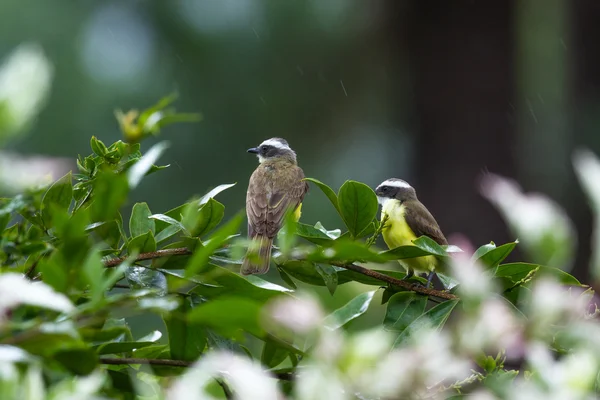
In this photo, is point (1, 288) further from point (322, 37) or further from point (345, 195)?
point (322, 37)

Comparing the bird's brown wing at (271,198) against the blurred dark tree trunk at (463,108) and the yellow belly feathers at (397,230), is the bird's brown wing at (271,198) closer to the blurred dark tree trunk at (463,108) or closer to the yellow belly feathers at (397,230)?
the yellow belly feathers at (397,230)

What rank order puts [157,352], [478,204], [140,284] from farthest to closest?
[478,204] → [157,352] → [140,284]

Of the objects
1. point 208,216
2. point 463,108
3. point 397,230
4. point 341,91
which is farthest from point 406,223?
point 341,91

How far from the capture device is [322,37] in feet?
23.4

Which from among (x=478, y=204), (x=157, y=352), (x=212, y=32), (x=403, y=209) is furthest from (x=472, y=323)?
(x=212, y=32)

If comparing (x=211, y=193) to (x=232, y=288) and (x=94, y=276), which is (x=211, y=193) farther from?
(x=94, y=276)

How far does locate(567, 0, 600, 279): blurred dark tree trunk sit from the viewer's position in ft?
19.7

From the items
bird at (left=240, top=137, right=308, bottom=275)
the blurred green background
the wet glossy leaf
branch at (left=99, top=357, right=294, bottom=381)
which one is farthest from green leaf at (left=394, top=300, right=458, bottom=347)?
the blurred green background

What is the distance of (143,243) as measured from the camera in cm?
Result: 97

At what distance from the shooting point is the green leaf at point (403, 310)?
1.02 m

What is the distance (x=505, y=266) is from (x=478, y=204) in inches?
170

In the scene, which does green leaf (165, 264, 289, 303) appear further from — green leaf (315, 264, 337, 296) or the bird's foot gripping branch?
green leaf (315, 264, 337, 296)

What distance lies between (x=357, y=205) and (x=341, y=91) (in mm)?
6309

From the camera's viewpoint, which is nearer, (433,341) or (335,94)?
(433,341)
